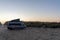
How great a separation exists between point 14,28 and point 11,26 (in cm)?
61

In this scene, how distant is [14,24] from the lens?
942 inches

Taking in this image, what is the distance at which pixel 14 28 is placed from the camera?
23469 mm

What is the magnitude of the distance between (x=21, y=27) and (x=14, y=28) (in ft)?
3.45

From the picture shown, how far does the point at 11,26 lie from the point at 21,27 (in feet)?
4.52

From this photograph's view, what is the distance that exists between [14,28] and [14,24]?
71 cm

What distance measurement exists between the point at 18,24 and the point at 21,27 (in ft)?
2.13

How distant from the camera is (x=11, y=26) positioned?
23797mm

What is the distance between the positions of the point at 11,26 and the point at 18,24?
1.06 meters

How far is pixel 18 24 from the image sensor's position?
2423 cm

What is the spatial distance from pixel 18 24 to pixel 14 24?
1.99 ft

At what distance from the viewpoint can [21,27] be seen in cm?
2397
